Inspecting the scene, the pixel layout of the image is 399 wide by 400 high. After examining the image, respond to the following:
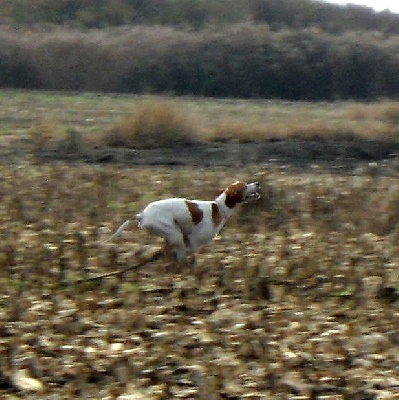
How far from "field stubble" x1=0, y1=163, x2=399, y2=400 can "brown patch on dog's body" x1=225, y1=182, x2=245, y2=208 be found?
1.47ft

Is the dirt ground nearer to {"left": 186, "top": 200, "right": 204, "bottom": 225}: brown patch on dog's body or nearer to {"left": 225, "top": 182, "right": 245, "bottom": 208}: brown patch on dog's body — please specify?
{"left": 225, "top": 182, "right": 245, "bottom": 208}: brown patch on dog's body

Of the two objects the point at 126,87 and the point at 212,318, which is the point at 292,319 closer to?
the point at 212,318

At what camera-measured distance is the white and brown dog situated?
8672 millimetres

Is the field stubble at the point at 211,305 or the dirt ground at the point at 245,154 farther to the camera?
the dirt ground at the point at 245,154

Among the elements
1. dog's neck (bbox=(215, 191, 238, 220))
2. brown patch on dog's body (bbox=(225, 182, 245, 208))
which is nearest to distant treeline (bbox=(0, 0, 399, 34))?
brown patch on dog's body (bbox=(225, 182, 245, 208))

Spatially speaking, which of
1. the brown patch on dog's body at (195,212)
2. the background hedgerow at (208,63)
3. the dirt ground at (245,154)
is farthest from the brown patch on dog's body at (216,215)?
the background hedgerow at (208,63)

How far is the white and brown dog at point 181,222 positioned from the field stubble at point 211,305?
216mm

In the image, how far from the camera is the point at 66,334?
6684 mm

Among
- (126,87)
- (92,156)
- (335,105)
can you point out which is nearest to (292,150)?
(92,156)

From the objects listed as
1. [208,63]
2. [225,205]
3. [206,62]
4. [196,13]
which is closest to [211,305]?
[225,205]

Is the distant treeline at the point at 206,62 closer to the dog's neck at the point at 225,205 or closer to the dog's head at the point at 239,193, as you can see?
the dog's head at the point at 239,193

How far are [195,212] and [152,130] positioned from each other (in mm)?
11737

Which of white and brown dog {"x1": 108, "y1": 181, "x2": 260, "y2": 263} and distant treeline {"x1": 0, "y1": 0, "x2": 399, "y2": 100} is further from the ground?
distant treeline {"x1": 0, "y1": 0, "x2": 399, "y2": 100}

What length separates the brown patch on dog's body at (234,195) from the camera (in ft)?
31.1
